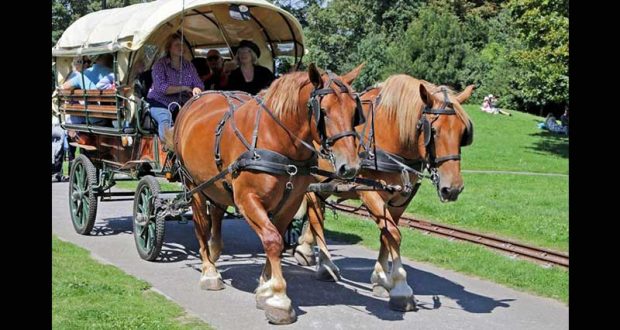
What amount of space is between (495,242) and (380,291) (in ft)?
11.9

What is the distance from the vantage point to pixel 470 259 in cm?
1069

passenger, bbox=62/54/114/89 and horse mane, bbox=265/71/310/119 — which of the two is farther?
passenger, bbox=62/54/114/89

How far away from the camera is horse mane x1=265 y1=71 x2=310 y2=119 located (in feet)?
24.9

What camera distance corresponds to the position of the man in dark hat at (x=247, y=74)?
10.9 metres

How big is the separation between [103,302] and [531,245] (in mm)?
6455

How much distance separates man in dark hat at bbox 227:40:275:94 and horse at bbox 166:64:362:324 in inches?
77.5

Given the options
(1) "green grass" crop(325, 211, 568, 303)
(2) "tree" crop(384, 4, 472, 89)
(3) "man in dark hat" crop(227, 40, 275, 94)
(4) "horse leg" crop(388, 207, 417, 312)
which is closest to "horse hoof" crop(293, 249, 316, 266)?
(1) "green grass" crop(325, 211, 568, 303)

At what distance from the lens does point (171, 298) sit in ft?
27.9

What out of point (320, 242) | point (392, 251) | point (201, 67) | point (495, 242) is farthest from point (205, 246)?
point (495, 242)

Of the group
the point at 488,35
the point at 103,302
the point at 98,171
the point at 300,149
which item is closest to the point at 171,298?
the point at 103,302

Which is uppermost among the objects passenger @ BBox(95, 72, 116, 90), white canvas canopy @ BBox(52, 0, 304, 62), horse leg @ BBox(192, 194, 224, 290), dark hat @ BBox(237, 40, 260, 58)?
white canvas canopy @ BBox(52, 0, 304, 62)

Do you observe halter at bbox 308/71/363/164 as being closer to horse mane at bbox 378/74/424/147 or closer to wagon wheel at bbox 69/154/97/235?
horse mane at bbox 378/74/424/147

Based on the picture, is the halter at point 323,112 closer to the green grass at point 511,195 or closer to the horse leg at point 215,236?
the horse leg at point 215,236
